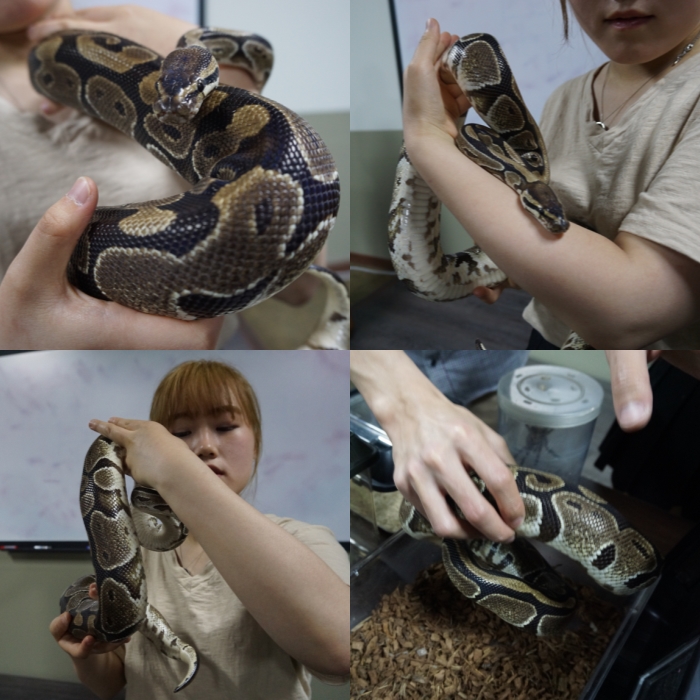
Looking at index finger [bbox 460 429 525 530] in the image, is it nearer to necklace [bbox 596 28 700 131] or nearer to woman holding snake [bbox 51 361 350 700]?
woman holding snake [bbox 51 361 350 700]

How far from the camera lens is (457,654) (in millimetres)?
676

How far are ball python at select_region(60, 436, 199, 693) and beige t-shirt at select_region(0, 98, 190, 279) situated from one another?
1.04ft

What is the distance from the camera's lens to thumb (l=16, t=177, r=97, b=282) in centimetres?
53

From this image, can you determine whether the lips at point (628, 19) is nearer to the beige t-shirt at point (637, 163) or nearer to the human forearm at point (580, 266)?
the beige t-shirt at point (637, 163)

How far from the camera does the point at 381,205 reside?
64 cm

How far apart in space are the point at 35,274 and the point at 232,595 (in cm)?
44

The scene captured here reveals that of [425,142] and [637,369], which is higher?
[425,142]

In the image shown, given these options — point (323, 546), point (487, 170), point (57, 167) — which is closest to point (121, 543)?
point (323, 546)

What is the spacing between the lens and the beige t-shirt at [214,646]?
2.09ft

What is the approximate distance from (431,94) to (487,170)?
116 mm

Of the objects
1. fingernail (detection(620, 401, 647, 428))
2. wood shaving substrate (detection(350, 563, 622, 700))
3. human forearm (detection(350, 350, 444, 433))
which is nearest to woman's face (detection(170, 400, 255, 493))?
human forearm (detection(350, 350, 444, 433))

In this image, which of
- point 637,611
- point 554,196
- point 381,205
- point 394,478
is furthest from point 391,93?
point 637,611

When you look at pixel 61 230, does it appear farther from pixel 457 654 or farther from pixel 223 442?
pixel 457 654

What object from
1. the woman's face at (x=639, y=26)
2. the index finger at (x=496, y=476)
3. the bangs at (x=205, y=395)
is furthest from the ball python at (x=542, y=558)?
the woman's face at (x=639, y=26)
